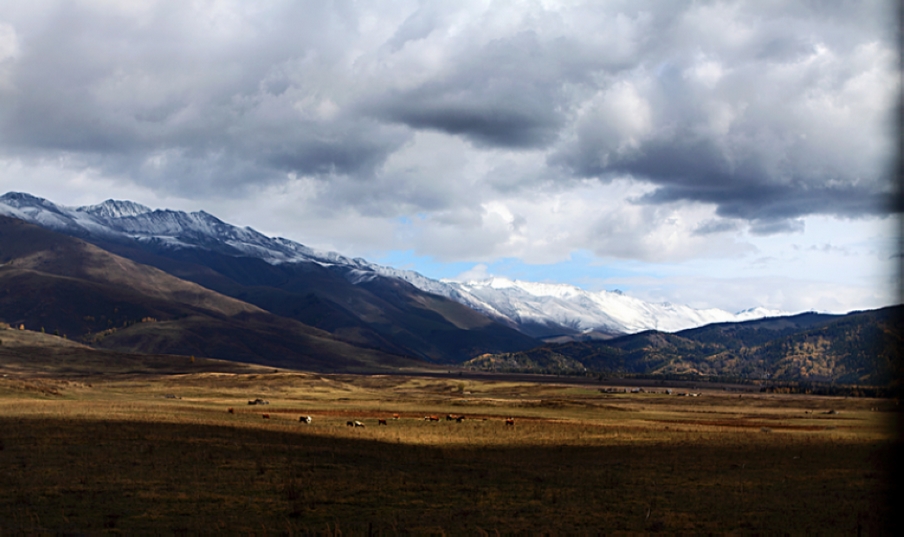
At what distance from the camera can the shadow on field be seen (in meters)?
26.5

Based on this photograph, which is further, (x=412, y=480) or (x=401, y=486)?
(x=412, y=480)

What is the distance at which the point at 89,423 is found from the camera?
49594mm

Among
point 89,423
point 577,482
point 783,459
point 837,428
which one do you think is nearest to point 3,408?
point 89,423

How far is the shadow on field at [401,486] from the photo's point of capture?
26.5m

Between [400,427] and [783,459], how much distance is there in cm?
3280

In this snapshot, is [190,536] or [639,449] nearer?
[190,536]

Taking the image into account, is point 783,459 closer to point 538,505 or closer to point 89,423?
point 538,505

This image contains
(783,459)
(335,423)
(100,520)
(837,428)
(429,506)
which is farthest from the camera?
(837,428)

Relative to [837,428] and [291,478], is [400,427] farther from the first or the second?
[837,428]

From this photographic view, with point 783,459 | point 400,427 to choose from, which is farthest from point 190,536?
point 400,427

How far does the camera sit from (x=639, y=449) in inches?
1898

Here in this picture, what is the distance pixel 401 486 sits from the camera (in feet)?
110

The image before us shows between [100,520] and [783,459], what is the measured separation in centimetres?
3902

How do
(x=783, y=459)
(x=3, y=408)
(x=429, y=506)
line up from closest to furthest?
(x=429, y=506)
(x=783, y=459)
(x=3, y=408)
